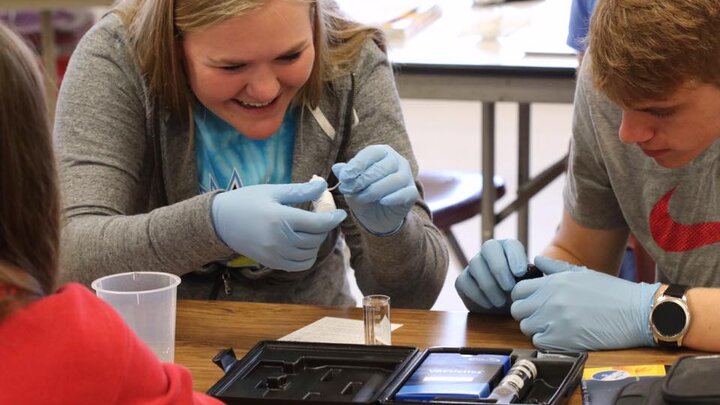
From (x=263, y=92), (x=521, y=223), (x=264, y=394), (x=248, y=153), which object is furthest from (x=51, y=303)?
(x=521, y=223)

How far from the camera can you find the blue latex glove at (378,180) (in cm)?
160

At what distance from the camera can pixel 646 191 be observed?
176 cm

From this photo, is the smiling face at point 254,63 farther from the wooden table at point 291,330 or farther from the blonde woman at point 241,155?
Result: the wooden table at point 291,330

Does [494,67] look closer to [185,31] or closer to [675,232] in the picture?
[675,232]

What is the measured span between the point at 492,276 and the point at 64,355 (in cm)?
82

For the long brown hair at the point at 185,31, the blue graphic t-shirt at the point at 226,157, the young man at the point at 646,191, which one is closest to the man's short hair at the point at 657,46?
the young man at the point at 646,191

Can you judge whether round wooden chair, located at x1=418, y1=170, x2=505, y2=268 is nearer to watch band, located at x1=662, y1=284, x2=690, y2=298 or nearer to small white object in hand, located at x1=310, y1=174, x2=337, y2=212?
small white object in hand, located at x1=310, y1=174, x2=337, y2=212

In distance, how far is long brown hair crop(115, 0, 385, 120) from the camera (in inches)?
64.4

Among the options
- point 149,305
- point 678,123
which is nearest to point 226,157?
point 149,305

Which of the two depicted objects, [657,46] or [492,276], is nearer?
[657,46]

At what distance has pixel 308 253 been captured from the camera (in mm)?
1617

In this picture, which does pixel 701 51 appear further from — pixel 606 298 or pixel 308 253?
pixel 308 253

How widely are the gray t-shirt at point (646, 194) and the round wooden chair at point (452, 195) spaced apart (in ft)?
2.55

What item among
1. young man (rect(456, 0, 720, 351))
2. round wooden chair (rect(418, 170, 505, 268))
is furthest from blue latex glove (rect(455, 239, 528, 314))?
round wooden chair (rect(418, 170, 505, 268))
